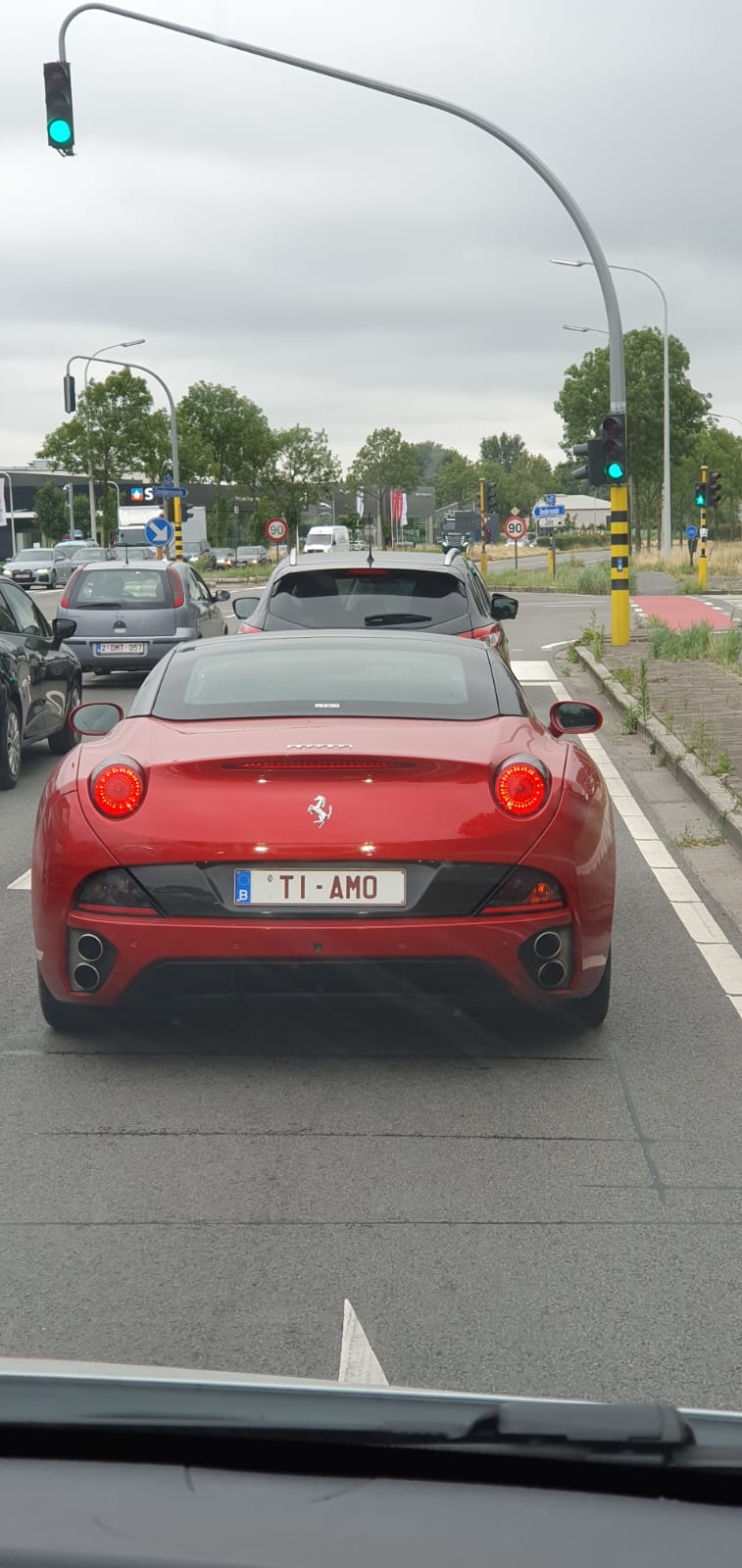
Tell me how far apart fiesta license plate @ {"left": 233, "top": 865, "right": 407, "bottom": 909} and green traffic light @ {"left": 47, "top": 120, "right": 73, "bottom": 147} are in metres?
15.2

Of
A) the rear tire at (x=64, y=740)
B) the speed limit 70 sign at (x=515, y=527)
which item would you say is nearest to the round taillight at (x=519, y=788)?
the rear tire at (x=64, y=740)

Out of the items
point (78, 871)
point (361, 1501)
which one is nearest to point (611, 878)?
point (78, 871)

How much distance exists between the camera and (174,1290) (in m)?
3.62

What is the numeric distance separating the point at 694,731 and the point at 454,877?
8659 mm

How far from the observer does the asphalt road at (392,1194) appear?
11.0ft

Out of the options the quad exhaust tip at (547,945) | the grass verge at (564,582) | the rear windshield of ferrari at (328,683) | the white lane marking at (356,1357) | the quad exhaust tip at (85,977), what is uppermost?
the rear windshield of ferrari at (328,683)

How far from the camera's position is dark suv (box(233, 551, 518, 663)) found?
1159 centimetres

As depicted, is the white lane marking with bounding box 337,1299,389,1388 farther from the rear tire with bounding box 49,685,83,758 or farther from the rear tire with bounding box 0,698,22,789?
the rear tire with bounding box 49,685,83,758

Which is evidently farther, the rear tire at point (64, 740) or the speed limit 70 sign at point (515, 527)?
the speed limit 70 sign at point (515, 527)

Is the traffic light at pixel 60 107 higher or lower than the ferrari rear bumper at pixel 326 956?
higher

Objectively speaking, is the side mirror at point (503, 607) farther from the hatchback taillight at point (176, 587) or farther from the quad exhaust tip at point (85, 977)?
the quad exhaust tip at point (85, 977)

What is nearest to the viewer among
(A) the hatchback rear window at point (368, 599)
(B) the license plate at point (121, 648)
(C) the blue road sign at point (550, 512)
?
(A) the hatchback rear window at point (368, 599)

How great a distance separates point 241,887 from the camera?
5.10 m

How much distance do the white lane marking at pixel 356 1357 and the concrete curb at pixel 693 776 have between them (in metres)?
6.23
